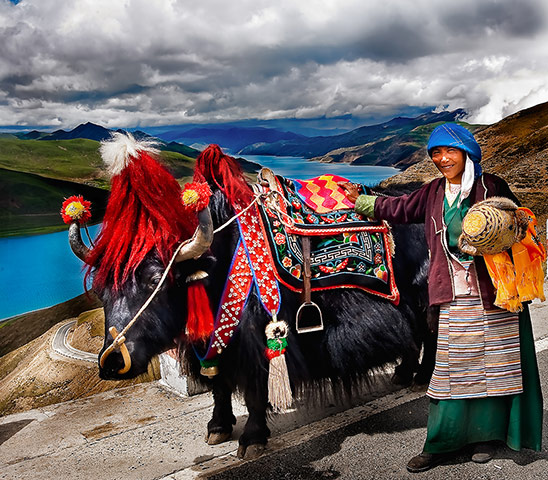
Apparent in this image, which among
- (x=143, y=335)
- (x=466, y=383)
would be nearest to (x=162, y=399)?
(x=143, y=335)

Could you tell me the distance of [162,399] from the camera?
358cm

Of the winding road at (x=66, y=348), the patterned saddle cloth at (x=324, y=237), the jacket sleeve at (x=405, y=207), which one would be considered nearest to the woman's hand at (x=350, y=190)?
the patterned saddle cloth at (x=324, y=237)

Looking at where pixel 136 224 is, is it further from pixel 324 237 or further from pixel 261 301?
pixel 324 237

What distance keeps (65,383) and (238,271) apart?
1.92m

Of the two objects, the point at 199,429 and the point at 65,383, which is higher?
the point at 65,383

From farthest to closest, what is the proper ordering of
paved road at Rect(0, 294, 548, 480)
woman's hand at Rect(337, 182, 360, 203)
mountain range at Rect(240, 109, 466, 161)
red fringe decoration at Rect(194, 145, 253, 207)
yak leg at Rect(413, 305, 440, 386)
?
mountain range at Rect(240, 109, 466, 161), yak leg at Rect(413, 305, 440, 386), woman's hand at Rect(337, 182, 360, 203), red fringe decoration at Rect(194, 145, 253, 207), paved road at Rect(0, 294, 548, 480)

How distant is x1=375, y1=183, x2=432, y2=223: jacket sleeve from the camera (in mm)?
2633

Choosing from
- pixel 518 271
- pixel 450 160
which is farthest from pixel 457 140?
pixel 518 271

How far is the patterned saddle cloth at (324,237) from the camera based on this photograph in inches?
106

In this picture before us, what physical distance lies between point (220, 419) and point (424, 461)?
42.0 inches

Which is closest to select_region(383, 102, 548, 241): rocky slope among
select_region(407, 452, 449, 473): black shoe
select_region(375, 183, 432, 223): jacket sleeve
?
select_region(375, 183, 432, 223): jacket sleeve

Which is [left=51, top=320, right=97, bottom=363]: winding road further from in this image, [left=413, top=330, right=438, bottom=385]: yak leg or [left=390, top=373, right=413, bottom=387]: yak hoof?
[left=413, top=330, right=438, bottom=385]: yak leg

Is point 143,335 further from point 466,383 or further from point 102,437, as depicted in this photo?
point 466,383

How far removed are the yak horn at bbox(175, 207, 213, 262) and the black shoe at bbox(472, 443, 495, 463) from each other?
155 cm
